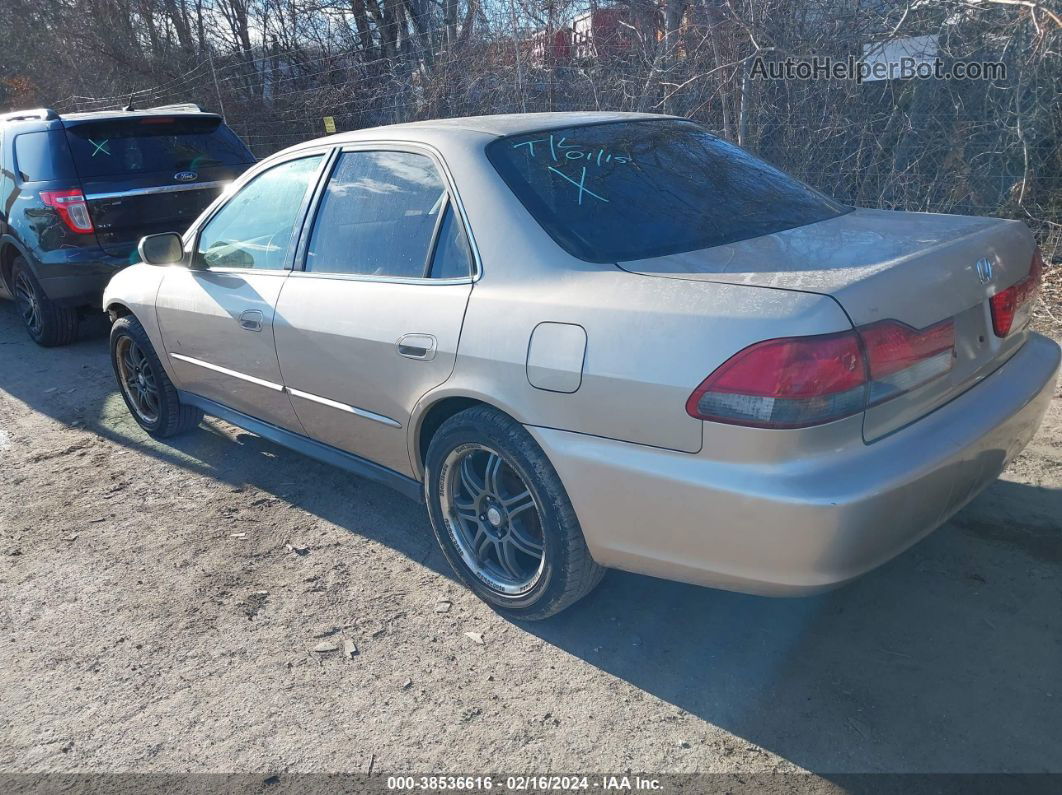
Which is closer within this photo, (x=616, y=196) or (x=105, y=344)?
(x=616, y=196)

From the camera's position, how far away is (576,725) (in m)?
2.70

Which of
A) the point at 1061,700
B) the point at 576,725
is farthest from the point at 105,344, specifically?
the point at 1061,700

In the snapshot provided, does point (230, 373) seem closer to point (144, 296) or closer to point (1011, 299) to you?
point (144, 296)

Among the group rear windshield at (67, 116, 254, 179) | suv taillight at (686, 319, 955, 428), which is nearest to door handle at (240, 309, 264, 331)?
suv taillight at (686, 319, 955, 428)

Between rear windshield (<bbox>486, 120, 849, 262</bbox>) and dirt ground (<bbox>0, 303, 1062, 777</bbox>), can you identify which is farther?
rear windshield (<bbox>486, 120, 849, 262</bbox>)

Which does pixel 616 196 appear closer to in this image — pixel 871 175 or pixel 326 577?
pixel 326 577

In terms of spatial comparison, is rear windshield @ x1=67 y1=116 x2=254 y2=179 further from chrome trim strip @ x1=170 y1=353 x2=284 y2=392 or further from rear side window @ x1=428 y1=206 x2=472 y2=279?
rear side window @ x1=428 y1=206 x2=472 y2=279

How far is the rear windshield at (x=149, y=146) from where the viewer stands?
6832 mm

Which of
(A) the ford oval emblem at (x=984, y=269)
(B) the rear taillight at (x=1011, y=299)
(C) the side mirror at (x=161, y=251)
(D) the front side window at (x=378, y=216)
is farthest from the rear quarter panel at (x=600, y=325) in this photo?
(C) the side mirror at (x=161, y=251)

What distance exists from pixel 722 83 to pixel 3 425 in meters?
5.84

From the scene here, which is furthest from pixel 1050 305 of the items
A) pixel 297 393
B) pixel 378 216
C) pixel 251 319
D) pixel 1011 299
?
pixel 251 319

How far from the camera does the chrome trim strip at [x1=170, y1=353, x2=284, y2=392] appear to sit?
157 inches

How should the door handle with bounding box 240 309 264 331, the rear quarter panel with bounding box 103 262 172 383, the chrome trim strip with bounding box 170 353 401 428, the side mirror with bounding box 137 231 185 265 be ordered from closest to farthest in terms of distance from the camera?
the chrome trim strip with bounding box 170 353 401 428, the door handle with bounding box 240 309 264 331, the side mirror with bounding box 137 231 185 265, the rear quarter panel with bounding box 103 262 172 383

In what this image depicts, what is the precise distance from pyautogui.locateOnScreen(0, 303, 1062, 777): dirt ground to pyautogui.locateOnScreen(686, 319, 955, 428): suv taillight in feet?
3.13
